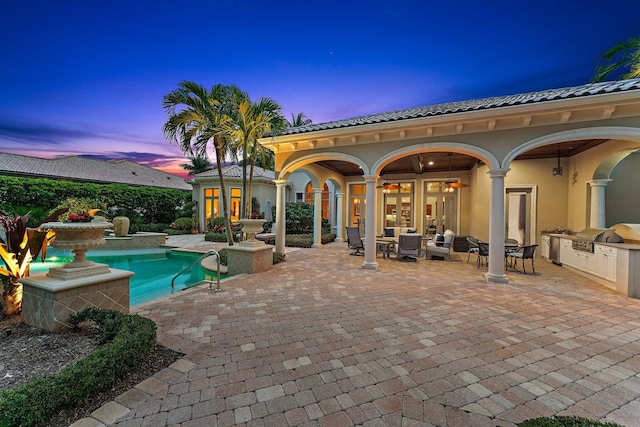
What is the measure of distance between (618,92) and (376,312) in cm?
599

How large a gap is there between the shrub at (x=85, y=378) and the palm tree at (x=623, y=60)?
1426 centimetres

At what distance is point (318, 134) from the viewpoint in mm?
7625

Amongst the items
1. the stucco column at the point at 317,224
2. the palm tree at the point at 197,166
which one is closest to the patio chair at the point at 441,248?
the stucco column at the point at 317,224

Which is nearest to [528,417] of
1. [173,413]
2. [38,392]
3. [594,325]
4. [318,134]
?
[173,413]

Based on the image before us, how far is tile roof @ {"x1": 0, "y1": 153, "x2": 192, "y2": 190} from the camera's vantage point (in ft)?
54.6

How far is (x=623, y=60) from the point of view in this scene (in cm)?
939

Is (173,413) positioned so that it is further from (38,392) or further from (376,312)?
(376,312)

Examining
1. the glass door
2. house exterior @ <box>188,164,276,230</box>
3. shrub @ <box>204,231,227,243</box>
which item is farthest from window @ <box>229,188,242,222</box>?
the glass door

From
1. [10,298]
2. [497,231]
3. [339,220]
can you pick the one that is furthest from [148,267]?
[497,231]

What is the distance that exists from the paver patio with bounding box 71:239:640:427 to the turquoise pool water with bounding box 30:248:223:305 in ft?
6.26

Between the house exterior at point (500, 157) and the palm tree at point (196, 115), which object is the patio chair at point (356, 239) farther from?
the palm tree at point (196, 115)

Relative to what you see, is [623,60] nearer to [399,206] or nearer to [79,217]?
[399,206]

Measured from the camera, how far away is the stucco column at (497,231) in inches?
241

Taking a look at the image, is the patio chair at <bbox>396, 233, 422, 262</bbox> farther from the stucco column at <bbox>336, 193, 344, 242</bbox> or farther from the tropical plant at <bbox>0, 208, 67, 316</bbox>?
the tropical plant at <bbox>0, 208, 67, 316</bbox>
